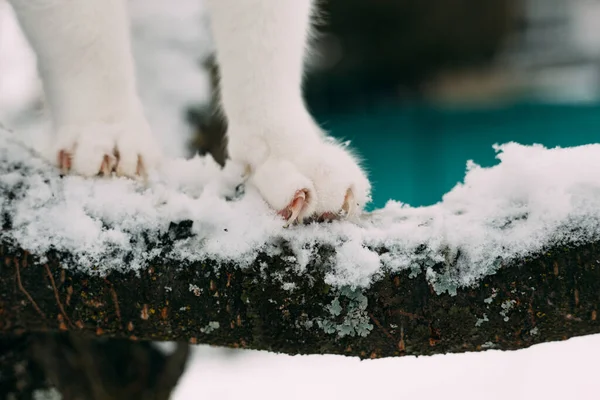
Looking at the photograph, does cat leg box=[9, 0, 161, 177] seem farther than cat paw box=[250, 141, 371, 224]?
Yes

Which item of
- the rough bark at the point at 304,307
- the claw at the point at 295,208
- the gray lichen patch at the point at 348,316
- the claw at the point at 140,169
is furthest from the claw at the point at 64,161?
the gray lichen patch at the point at 348,316

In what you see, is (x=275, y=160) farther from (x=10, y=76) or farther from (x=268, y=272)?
(x=10, y=76)

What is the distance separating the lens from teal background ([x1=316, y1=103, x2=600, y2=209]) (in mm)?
3480

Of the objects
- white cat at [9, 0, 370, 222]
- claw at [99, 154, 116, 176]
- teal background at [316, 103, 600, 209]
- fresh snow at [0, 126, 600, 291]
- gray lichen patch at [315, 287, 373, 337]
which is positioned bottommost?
gray lichen patch at [315, 287, 373, 337]

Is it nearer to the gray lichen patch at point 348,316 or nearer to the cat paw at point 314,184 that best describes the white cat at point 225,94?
the cat paw at point 314,184

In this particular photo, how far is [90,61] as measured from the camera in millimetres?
1121

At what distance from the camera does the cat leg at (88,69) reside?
1.09 metres

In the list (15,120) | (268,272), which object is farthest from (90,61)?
(15,120)

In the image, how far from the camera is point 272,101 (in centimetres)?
114

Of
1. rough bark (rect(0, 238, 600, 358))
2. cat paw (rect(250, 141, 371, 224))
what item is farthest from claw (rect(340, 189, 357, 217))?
rough bark (rect(0, 238, 600, 358))

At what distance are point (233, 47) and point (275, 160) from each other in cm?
25

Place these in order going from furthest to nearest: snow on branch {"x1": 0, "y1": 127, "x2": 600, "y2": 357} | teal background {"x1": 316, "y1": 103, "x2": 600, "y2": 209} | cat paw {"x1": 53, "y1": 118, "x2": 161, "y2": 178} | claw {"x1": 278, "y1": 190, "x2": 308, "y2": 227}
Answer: teal background {"x1": 316, "y1": 103, "x2": 600, "y2": 209} < cat paw {"x1": 53, "y1": 118, "x2": 161, "y2": 178} < claw {"x1": 278, "y1": 190, "x2": 308, "y2": 227} < snow on branch {"x1": 0, "y1": 127, "x2": 600, "y2": 357}

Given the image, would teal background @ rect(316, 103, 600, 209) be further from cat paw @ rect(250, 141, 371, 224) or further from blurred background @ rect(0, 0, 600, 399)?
cat paw @ rect(250, 141, 371, 224)

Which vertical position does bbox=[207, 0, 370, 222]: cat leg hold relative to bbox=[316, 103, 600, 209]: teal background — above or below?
below
